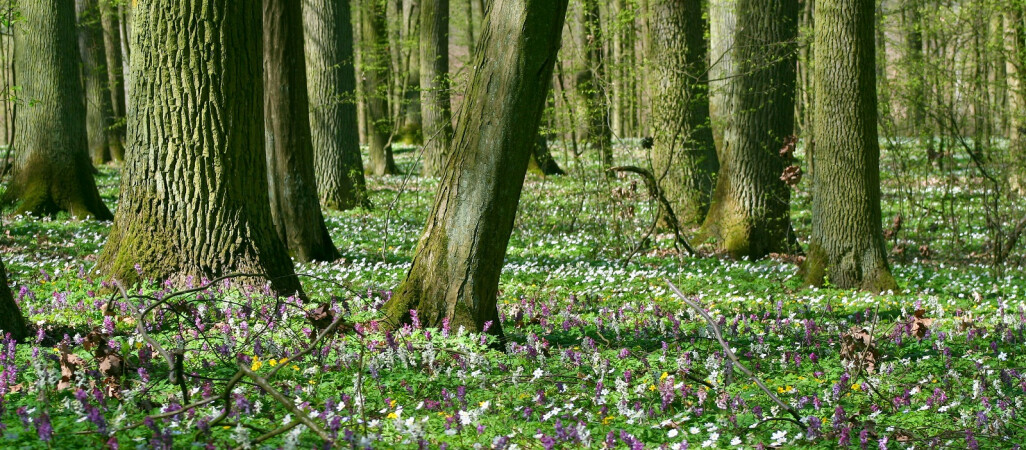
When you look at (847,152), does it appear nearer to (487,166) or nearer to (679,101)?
(679,101)

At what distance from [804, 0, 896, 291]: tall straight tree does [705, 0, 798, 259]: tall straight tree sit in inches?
91.9

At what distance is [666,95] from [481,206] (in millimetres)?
8327

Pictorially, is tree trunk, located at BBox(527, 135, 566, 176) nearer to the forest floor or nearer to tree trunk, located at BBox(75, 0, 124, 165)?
tree trunk, located at BBox(75, 0, 124, 165)

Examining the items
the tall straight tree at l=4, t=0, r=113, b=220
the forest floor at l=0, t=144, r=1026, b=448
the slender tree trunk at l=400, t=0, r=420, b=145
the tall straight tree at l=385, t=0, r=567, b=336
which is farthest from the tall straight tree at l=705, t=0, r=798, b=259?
the slender tree trunk at l=400, t=0, r=420, b=145

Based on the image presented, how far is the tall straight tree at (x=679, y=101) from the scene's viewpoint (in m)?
13.1

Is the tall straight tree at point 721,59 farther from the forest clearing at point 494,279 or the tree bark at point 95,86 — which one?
the tree bark at point 95,86

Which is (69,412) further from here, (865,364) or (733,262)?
(733,262)

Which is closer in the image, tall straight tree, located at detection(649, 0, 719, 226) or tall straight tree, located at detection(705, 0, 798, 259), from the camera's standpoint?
tall straight tree, located at detection(705, 0, 798, 259)

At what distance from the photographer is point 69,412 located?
3.83 meters

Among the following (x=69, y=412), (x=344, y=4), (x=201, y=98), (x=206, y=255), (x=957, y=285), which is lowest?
(x=957, y=285)

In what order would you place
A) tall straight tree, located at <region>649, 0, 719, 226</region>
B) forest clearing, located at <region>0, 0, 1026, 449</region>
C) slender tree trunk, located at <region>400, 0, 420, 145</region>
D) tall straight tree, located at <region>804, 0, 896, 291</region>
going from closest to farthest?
forest clearing, located at <region>0, 0, 1026, 449</region>
tall straight tree, located at <region>804, 0, 896, 291</region>
tall straight tree, located at <region>649, 0, 719, 226</region>
slender tree trunk, located at <region>400, 0, 420, 145</region>

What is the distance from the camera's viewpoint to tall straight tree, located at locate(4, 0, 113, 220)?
1361 centimetres

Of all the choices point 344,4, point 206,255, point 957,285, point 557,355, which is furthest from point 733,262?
point 344,4

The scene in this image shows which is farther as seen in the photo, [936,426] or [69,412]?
[936,426]
